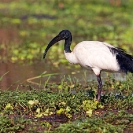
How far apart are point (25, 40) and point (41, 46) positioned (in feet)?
4.60

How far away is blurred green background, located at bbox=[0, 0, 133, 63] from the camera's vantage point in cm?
1441

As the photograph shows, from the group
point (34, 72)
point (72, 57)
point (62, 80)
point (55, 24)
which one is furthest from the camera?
point (55, 24)

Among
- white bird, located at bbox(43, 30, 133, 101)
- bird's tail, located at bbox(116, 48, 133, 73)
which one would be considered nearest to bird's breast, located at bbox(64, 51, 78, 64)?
white bird, located at bbox(43, 30, 133, 101)

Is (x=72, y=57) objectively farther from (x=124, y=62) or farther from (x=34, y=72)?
(x=34, y=72)

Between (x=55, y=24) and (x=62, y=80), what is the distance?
1130 cm

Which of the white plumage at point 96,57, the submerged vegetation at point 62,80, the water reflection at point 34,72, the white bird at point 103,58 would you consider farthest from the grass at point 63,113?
the water reflection at point 34,72

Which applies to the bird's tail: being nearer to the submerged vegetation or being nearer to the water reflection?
the submerged vegetation

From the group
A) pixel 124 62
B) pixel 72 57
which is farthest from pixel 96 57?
pixel 72 57

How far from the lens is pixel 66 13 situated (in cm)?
2317

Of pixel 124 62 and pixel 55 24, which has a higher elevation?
pixel 55 24

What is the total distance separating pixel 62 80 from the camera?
29.9ft

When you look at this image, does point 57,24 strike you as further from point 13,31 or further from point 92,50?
point 92,50

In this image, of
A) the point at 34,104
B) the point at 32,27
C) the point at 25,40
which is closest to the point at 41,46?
the point at 25,40

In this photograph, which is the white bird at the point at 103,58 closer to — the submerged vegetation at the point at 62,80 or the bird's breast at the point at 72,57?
the bird's breast at the point at 72,57
